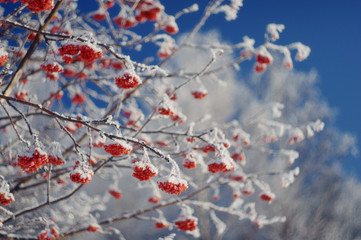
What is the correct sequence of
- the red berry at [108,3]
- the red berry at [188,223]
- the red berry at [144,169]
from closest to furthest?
the red berry at [144,169]
the red berry at [188,223]
the red berry at [108,3]

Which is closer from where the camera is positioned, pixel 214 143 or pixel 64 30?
pixel 214 143

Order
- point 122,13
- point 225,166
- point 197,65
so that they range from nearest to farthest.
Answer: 1. point 225,166
2. point 122,13
3. point 197,65

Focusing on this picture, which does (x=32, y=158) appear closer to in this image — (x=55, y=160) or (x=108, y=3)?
(x=55, y=160)

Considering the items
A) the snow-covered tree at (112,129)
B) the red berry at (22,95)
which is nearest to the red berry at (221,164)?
the snow-covered tree at (112,129)

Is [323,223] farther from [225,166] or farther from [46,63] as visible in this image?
[46,63]

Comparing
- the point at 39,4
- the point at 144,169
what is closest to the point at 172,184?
the point at 144,169

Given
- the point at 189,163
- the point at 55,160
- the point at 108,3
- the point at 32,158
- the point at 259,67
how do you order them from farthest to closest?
1. the point at 259,67
2. the point at 108,3
3. the point at 189,163
4. the point at 55,160
5. the point at 32,158

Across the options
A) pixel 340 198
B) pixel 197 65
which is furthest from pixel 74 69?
pixel 340 198

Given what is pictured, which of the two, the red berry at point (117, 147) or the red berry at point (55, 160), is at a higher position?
the red berry at point (117, 147)

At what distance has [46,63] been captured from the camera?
82.4 inches

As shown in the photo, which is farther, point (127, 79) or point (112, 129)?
point (112, 129)

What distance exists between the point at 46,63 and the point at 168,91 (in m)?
2.01

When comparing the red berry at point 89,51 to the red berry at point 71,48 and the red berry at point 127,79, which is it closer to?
the red berry at point 71,48

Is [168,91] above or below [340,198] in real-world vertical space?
below
